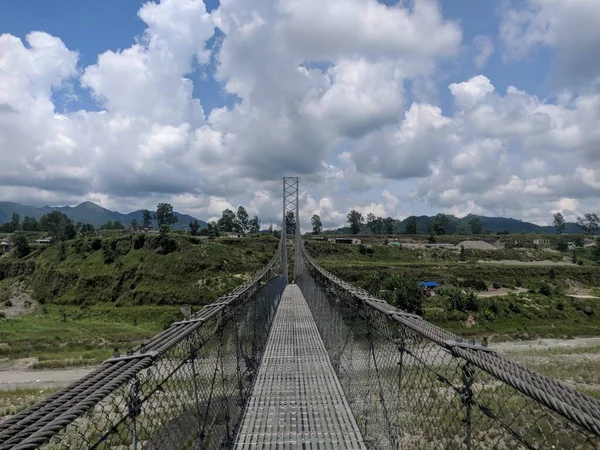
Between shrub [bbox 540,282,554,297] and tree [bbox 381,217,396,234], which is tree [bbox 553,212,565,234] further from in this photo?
shrub [bbox 540,282,554,297]

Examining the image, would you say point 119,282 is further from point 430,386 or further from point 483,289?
point 430,386

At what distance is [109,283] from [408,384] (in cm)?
3543

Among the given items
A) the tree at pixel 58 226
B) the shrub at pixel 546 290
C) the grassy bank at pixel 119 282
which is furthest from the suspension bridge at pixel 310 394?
the tree at pixel 58 226

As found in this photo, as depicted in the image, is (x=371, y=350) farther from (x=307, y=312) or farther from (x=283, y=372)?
(x=307, y=312)

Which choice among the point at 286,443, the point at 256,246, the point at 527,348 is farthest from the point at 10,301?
the point at 286,443

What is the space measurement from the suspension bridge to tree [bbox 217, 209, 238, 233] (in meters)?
63.8

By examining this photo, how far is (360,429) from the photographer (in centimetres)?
292

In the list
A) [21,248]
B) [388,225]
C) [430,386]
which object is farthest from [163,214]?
[430,386]

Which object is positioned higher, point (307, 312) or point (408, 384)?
point (408, 384)

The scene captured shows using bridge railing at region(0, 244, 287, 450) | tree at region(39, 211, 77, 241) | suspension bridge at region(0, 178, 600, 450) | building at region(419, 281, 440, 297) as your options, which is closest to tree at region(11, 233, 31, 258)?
tree at region(39, 211, 77, 241)

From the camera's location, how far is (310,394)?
369 cm

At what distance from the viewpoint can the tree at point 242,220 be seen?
69.1 meters

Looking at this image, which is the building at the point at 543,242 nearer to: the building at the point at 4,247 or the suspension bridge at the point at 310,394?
the suspension bridge at the point at 310,394

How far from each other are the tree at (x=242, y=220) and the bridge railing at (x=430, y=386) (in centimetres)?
6512
